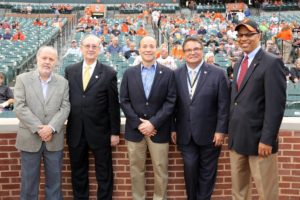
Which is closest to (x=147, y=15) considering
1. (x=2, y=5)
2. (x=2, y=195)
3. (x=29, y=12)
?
(x=29, y=12)

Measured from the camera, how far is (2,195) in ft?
16.0

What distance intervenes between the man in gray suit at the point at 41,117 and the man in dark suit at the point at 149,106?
23.1 inches

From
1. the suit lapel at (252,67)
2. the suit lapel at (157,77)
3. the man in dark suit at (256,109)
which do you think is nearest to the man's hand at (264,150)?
the man in dark suit at (256,109)

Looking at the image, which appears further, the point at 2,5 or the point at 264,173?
the point at 2,5

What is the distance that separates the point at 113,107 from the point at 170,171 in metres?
0.99

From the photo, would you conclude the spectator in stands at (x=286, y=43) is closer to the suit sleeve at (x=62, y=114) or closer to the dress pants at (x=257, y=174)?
the dress pants at (x=257, y=174)

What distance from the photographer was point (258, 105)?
3.80 meters

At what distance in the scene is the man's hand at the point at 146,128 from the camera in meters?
4.29

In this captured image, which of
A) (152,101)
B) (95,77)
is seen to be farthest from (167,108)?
(95,77)

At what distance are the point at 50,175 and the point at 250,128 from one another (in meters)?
1.89

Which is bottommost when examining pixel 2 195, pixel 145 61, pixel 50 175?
pixel 2 195

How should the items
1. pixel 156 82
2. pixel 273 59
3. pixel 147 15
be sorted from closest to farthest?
pixel 273 59 < pixel 156 82 < pixel 147 15

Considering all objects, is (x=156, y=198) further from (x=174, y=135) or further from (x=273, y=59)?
(x=273, y=59)

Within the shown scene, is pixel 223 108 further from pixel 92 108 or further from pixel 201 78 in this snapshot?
pixel 92 108
